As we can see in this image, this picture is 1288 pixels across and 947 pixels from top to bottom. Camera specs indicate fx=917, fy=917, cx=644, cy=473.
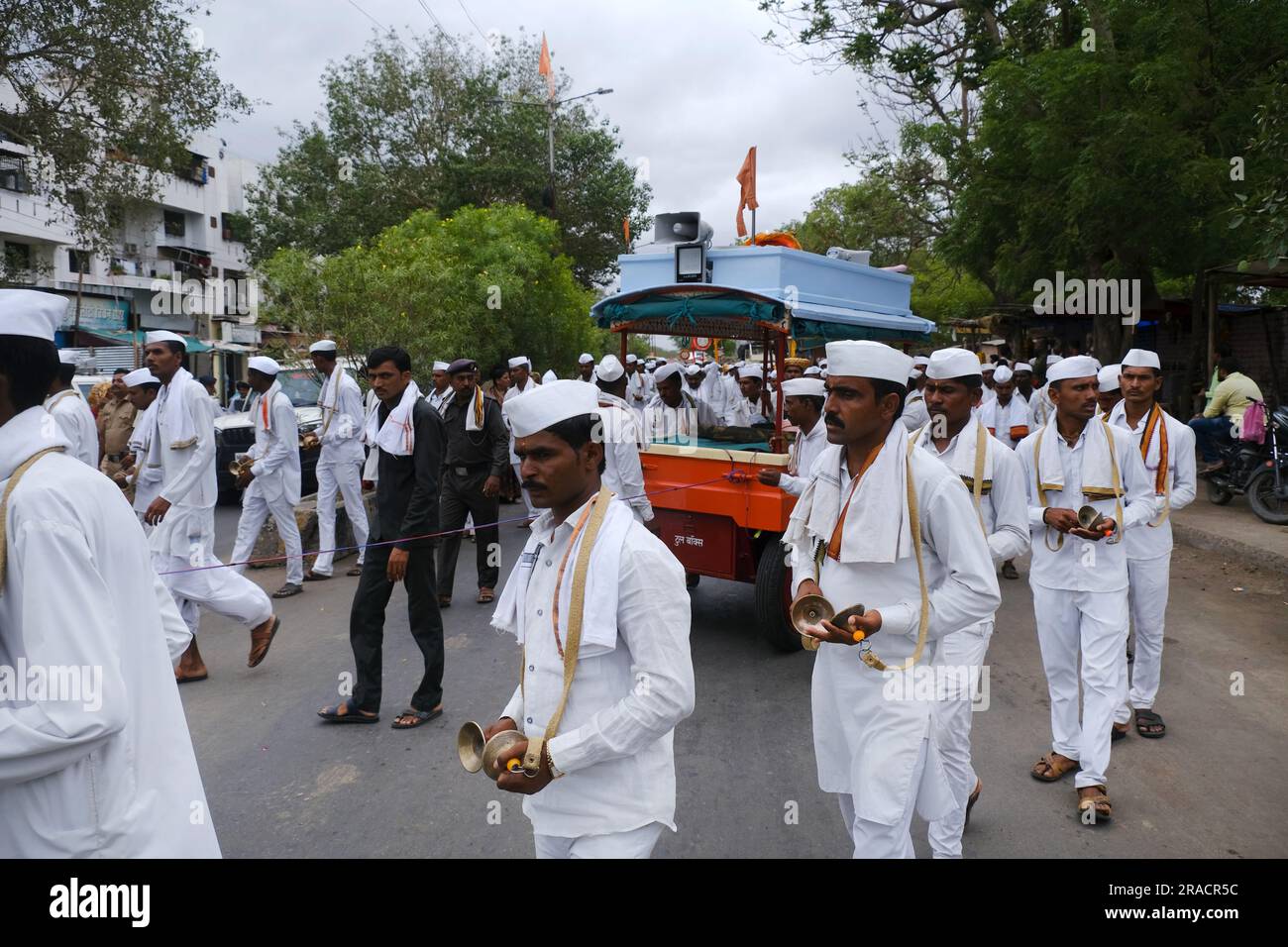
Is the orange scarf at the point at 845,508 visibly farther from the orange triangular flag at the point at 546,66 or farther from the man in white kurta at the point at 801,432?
the orange triangular flag at the point at 546,66

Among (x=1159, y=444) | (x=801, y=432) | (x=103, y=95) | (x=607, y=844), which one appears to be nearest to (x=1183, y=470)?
(x=1159, y=444)

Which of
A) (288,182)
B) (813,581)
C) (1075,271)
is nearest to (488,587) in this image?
(813,581)

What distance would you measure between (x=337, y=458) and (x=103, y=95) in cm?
898

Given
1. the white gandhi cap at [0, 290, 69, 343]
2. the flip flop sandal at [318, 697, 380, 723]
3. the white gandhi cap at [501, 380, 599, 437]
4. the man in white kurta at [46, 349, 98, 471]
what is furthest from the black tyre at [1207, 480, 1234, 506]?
the white gandhi cap at [0, 290, 69, 343]

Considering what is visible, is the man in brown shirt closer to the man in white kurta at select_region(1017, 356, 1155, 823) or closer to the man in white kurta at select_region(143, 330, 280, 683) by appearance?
the man in white kurta at select_region(143, 330, 280, 683)

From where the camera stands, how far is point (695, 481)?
6.91m

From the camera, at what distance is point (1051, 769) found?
4.51 meters

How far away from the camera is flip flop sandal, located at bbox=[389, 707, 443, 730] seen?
514 cm

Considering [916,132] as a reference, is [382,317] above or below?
below

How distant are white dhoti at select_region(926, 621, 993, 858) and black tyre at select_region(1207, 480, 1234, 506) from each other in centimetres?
1033

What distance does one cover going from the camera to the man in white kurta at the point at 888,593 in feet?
9.33

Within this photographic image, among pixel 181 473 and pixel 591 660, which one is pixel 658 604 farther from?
pixel 181 473

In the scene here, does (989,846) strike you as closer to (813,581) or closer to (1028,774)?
(1028,774)

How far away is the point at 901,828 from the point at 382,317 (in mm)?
11414
